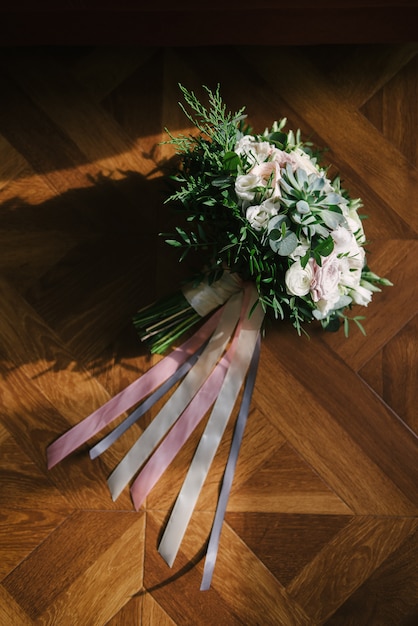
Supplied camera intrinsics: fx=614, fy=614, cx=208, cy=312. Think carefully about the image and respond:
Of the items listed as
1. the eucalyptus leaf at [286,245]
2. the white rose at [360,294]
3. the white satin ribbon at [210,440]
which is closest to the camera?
the eucalyptus leaf at [286,245]

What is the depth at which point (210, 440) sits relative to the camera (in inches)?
39.9

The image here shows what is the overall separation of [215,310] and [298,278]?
0.28 m

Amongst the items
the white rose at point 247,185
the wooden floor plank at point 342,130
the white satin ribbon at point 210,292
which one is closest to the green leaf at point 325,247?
the white rose at point 247,185

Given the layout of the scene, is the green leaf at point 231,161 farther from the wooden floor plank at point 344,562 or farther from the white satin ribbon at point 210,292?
the wooden floor plank at point 344,562

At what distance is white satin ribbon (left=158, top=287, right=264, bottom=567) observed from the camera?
100 cm

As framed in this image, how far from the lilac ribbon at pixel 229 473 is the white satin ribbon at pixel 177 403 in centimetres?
6

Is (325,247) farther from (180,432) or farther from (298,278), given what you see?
(180,432)

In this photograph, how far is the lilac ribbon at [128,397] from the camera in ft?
3.32

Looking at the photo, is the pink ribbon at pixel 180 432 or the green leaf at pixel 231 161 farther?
the pink ribbon at pixel 180 432

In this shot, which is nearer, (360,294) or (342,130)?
(360,294)

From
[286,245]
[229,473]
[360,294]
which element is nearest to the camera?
[286,245]

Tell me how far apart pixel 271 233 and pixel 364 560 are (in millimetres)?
592

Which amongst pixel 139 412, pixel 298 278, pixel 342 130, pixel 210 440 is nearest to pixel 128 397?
pixel 139 412

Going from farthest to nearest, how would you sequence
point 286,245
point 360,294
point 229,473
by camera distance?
point 229,473 < point 360,294 < point 286,245
